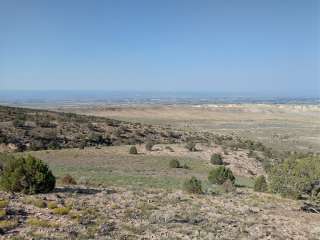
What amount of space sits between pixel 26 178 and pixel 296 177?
13022 millimetres

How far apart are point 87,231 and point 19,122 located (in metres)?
40.5

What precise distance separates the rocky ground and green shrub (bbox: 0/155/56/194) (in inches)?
22.9

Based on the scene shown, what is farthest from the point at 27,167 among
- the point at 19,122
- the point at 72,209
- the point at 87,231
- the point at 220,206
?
the point at 19,122

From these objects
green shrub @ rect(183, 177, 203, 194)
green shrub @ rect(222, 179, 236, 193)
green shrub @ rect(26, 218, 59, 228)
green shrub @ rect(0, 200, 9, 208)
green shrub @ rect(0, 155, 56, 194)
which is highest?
green shrub @ rect(0, 155, 56, 194)

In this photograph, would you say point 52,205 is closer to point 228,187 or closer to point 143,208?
point 143,208

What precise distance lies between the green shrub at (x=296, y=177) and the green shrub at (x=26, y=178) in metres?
11.8

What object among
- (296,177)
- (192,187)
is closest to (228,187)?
(192,187)

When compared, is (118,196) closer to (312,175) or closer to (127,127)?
(312,175)

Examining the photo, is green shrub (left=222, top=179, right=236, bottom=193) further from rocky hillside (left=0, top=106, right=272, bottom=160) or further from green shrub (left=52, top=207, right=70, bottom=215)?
rocky hillside (left=0, top=106, right=272, bottom=160)

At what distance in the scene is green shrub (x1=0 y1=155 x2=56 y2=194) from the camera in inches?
679

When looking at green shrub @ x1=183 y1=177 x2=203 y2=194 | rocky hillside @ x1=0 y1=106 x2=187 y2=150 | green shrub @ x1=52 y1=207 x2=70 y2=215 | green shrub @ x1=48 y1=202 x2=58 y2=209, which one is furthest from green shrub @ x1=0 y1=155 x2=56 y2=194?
rocky hillside @ x1=0 y1=106 x2=187 y2=150

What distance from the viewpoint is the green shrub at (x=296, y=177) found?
21.1 meters

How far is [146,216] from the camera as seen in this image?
50.5ft

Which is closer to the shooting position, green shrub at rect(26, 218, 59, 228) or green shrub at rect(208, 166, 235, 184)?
green shrub at rect(26, 218, 59, 228)
